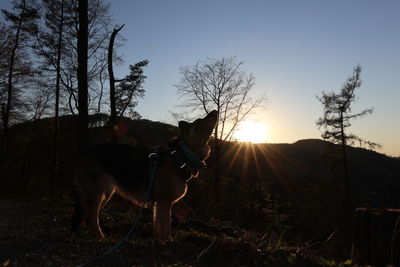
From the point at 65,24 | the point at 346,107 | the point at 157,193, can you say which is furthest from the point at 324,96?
the point at 157,193

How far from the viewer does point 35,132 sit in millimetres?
33344

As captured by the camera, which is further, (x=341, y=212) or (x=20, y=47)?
(x=341, y=212)

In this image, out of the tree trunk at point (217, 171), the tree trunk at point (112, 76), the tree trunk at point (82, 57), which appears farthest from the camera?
the tree trunk at point (217, 171)

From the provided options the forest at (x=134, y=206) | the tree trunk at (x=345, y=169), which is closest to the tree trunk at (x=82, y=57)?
the forest at (x=134, y=206)

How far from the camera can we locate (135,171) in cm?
567

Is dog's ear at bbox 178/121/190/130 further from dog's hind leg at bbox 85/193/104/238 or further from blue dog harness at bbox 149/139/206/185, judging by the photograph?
dog's hind leg at bbox 85/193/104/238

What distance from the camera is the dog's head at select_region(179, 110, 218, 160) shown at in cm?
571

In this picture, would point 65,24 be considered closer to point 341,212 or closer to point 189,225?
point 189,225

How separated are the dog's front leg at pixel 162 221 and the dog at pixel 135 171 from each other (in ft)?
0.15

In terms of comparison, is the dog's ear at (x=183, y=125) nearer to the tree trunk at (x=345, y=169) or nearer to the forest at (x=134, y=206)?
the forest at (x=134, y=206)

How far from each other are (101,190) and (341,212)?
85.8ft

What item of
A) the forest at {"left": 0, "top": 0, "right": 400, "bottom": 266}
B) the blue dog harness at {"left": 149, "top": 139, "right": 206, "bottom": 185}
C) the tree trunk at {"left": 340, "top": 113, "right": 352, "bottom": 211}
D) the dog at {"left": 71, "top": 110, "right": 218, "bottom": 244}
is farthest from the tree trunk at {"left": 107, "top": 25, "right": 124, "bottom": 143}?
the tree trunk at {"left": 340, "top": 113, "right": 352, "bottom": 211}

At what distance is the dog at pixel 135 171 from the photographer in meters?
5.58

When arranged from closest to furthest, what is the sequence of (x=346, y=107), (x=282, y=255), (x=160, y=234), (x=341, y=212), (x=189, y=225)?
1. (x=282, y=255)
2. (x=160, y=234)
3. (x=189, y=225)
4. (x=341, y=212)
5. (x=346, y=107)
